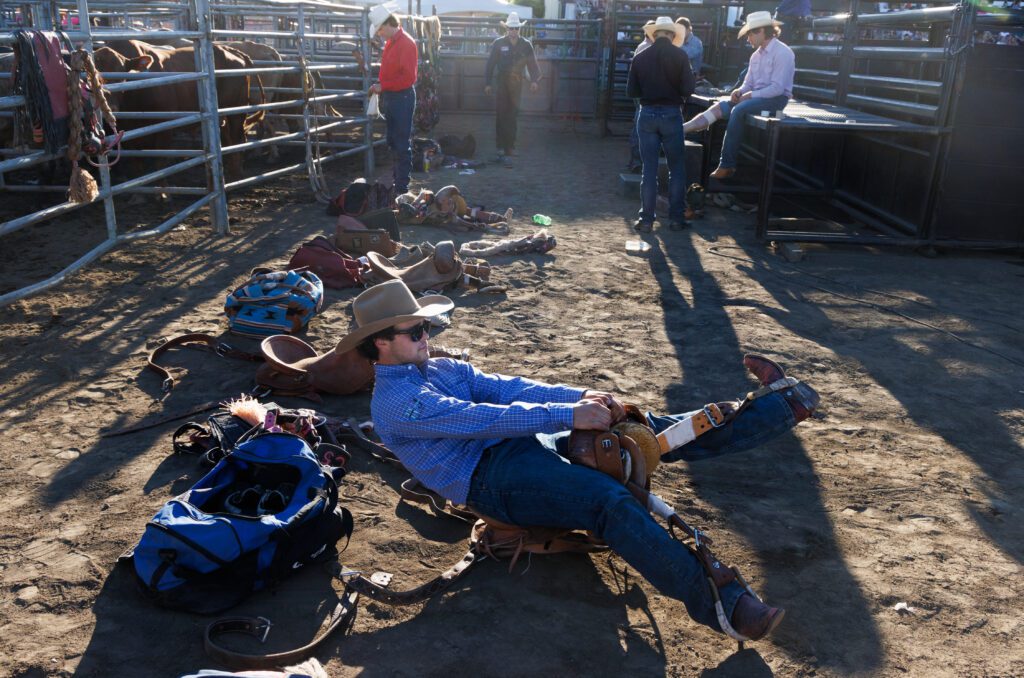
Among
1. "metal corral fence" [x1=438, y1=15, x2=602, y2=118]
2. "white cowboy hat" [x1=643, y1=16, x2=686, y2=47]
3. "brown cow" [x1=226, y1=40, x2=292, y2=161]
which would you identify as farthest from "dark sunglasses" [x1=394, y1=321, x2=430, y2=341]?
"metal corral fence" [x1=438, y1=15, x2=602, y2=118]

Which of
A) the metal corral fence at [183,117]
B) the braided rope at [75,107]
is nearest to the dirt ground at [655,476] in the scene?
the metal corral fence at [183,117]

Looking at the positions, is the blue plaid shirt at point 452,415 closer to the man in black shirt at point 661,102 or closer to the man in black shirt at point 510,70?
the man in black shirt at point 661,102

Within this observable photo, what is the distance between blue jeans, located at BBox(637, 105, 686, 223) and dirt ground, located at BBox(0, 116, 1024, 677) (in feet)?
4.23

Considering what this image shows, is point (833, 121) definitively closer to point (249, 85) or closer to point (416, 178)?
point (416, 178)

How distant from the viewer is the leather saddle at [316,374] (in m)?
4.71

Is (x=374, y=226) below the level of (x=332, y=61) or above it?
below

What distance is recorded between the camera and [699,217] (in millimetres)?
9891

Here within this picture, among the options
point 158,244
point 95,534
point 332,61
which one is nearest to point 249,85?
point 158,244

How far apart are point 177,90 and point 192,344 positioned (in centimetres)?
474

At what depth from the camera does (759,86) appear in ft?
30.2

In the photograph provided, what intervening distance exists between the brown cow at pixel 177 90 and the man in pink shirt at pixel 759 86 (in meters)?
5.15

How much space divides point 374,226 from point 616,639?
570cm

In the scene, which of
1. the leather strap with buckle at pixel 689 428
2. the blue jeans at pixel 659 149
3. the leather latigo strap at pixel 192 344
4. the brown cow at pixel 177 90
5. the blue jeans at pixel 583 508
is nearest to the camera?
the blue jeans at pixel 583 508

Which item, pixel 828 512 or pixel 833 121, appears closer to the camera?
pixel 828 512
